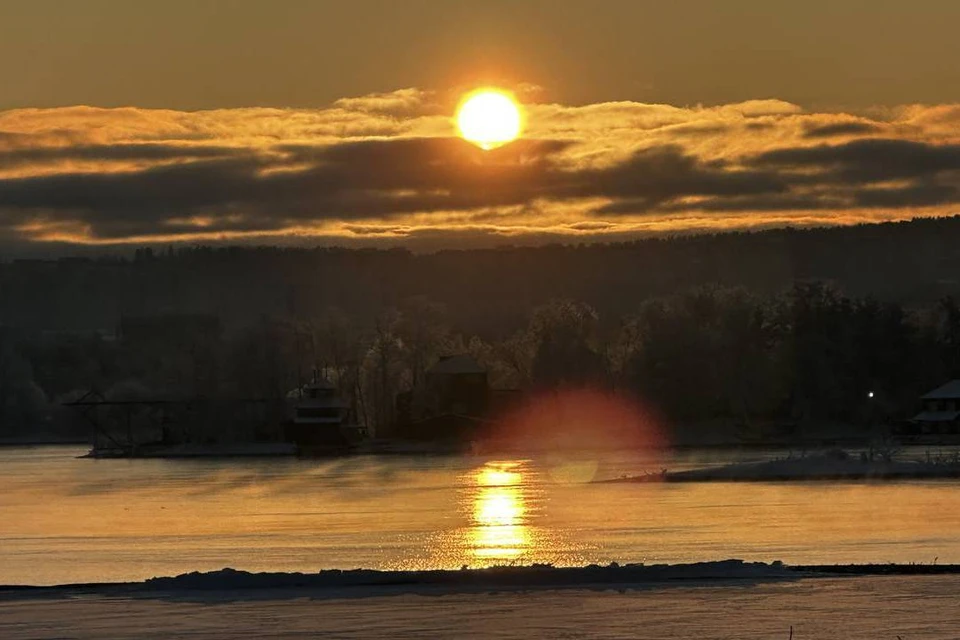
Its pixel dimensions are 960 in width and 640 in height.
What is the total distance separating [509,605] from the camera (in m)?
33.5

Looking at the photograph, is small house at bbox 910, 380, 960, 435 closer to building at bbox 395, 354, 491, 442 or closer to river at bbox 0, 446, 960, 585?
river at bbox 0, 446, 960, 585

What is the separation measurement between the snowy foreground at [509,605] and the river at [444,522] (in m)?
11.0

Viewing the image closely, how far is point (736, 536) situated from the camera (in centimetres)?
5822

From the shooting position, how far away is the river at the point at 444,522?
5162 cm

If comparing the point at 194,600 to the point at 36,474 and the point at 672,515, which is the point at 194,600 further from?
the point at 36,474

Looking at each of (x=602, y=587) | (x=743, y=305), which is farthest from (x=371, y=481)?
(x=602, y=587)

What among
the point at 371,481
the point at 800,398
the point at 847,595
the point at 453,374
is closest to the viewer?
the point at 847,595

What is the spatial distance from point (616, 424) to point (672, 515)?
10229cm

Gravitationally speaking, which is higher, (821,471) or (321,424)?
(321,424)

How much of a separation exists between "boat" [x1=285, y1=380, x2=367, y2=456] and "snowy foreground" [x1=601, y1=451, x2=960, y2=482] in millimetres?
64929

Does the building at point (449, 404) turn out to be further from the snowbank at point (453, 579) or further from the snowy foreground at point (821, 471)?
the snowbank at point (453, 579)

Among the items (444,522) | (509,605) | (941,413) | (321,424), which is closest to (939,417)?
(941,413)

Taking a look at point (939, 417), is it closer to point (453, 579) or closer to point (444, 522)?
point (444, 522)

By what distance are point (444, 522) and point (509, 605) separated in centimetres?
3821
